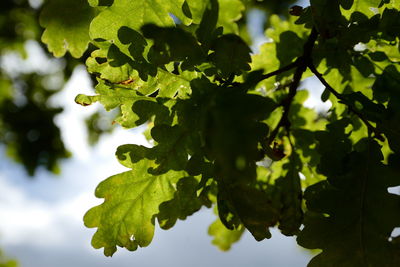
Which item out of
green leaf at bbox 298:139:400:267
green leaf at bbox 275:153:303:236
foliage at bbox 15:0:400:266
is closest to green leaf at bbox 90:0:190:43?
foliage at bbox 15:0:400:266

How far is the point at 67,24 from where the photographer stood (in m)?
1.58

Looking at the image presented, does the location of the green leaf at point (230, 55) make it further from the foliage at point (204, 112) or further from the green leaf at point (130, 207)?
the green leaf at point (130, 207)

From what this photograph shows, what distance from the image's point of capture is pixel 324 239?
130 cm

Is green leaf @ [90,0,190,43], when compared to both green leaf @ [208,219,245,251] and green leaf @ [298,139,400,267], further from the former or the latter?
green leaf @ [208,219,245,251]

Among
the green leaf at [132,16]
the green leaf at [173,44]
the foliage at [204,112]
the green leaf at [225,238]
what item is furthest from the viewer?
the green leaf at [225,238]

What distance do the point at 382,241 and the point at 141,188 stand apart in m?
0.78

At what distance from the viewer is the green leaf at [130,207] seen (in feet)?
4.67

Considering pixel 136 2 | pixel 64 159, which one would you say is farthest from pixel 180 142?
pixel 64 159

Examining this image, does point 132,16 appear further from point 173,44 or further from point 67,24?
point 67,24

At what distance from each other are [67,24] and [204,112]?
848 millimetres

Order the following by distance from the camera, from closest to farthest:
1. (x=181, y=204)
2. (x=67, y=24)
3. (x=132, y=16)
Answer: (x=132, y=16)
(x=181, y=204)
(x=67, y=24)

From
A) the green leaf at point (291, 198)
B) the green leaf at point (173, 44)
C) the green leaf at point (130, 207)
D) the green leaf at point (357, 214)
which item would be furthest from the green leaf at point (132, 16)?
the green leaf at point (291, 198)

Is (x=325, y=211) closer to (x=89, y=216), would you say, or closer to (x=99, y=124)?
(x=89, y=216)

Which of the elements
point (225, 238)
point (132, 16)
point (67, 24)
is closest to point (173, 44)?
point (132, 16)
